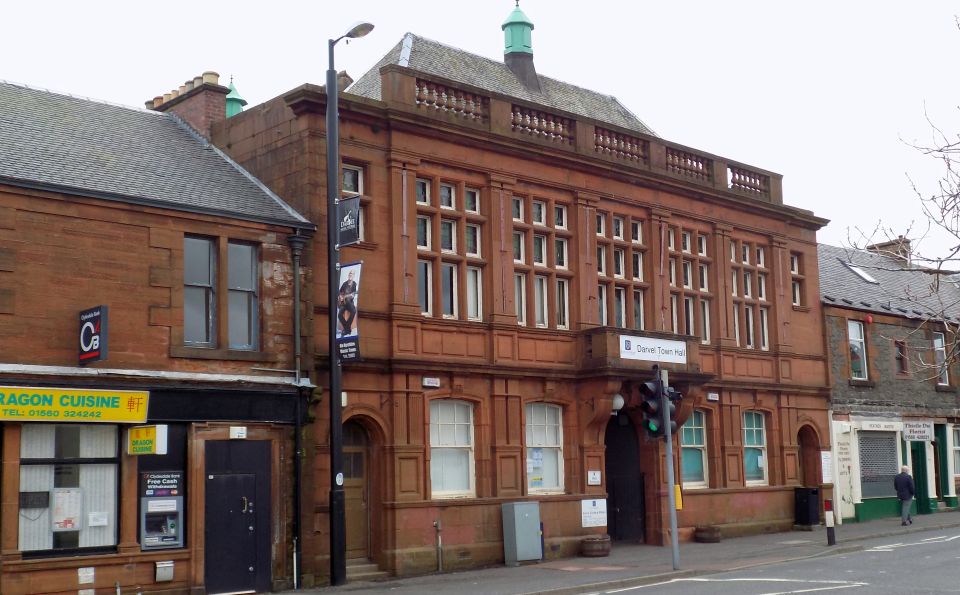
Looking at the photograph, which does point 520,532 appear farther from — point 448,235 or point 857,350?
point 857,350

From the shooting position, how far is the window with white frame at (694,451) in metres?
27.8

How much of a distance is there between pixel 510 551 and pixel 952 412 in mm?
20516

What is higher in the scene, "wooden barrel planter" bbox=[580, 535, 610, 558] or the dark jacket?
the dark jacket

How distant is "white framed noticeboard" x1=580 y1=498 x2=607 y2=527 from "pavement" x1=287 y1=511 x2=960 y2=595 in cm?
72

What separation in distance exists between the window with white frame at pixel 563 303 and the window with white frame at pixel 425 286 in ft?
11.7

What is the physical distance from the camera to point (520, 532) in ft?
74.2

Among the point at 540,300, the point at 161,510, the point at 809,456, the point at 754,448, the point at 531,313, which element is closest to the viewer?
the point at 161,510

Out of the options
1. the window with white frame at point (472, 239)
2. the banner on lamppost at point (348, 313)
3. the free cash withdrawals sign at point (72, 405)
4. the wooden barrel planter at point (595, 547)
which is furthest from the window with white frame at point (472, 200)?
the free cash withdrawals sign at point (72, 405)

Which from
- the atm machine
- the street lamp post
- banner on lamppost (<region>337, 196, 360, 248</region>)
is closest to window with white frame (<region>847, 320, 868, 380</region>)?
banner on lamppost (<region>337, 196, 360, 248</region>)

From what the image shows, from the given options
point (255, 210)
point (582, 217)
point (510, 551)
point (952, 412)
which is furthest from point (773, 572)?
point (952, 412)

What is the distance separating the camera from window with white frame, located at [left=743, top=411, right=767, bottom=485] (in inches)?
1166

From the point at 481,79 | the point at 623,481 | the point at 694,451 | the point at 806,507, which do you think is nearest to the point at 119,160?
the point at 481,79

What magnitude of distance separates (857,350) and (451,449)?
16261 mm

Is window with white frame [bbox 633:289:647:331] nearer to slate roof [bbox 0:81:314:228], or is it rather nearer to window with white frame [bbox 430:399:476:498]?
window with white frame [bbox 430:399:476:498]
